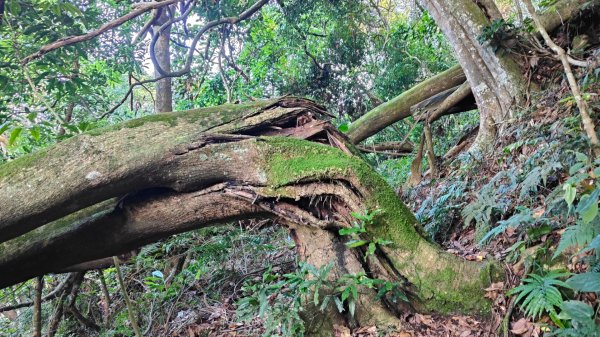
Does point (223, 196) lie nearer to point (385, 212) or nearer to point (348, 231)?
point (348, 231)

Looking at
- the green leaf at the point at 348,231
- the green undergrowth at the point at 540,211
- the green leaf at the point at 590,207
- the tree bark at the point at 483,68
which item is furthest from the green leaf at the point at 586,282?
the tree bark at the point at 483,68

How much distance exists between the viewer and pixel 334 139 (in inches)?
138

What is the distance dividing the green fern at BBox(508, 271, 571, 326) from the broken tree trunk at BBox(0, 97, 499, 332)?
28 centimetres

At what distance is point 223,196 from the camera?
327 cm

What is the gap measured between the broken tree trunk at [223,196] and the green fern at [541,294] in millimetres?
277

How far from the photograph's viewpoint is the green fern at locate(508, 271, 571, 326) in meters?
2.28

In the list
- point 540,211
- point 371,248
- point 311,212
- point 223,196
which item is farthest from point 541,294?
point 223,196

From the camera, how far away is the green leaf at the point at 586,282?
6.49 feet

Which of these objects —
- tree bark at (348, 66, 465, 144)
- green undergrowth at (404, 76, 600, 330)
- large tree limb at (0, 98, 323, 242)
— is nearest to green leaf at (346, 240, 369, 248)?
green undergrowth at (404, 76, 600, 330)

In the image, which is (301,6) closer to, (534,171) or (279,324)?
(534,171)

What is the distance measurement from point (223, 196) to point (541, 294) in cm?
208

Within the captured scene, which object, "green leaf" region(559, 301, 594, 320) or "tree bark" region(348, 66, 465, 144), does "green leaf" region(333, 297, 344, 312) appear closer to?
"green leaf" region(559, 301, 594, 320)

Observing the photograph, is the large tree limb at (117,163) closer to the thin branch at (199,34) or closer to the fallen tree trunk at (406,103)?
the fallen tree trunk at (406,103)

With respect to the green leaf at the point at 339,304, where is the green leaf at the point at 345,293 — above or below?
above
